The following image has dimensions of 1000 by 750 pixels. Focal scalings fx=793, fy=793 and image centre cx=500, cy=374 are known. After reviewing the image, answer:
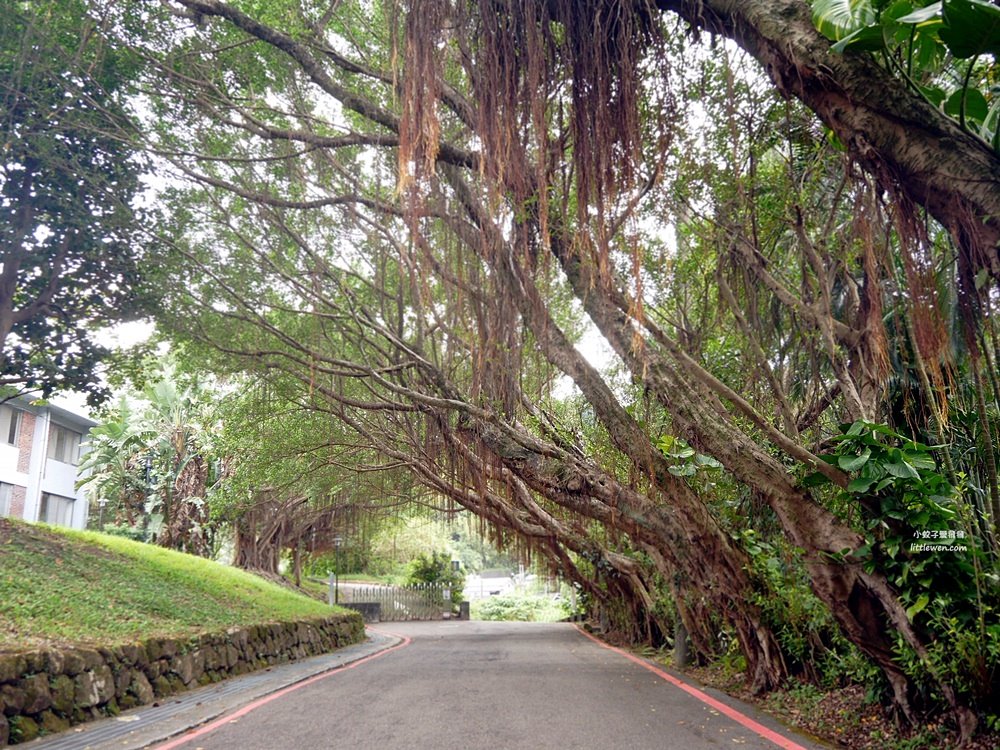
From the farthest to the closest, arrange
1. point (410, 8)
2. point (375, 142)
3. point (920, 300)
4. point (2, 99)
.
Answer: point (2, 99) → point (375, 142) → point (410, 8) → point (920, 300)

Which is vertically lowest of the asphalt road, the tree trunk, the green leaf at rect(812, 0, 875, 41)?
the asphalt road

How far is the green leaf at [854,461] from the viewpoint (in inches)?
226

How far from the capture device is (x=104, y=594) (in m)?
9.83

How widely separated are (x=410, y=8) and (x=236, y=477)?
53.1 feet

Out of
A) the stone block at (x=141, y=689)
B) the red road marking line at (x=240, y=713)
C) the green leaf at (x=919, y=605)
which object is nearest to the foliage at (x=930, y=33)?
the green leaf at (x=919, y=605)

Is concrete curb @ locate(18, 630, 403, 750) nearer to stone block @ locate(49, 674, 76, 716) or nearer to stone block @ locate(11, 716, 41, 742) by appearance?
stone block @ locate(11, 716, 41, 742)

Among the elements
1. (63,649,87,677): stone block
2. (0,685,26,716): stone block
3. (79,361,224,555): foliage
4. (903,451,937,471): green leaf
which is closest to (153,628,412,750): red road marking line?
(0,685,26,716): stone block

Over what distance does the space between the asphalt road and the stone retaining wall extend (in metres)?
1.04

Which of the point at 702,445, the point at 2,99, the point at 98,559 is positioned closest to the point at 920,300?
the point at 702,445

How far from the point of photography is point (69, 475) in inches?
1024

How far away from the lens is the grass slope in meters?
7.57

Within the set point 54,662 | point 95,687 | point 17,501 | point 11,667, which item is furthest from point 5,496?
point 11,667

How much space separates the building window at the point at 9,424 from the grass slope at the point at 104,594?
9.20 metres

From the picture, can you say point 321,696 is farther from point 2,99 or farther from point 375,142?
point 2,99
